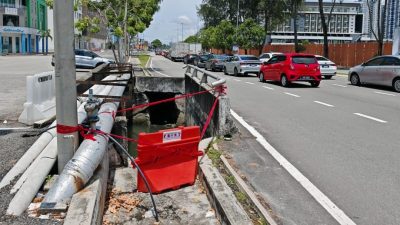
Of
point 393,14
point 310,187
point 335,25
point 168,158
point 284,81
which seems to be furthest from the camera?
point 335,25

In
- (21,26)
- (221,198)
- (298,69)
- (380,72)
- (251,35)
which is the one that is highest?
(21,26)

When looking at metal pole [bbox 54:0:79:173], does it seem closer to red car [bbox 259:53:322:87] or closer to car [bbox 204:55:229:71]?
red car [bbox 259:53:322:87]

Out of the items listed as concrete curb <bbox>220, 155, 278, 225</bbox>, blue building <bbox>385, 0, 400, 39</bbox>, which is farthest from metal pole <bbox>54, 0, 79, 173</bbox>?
blue building <bbox>385, 0, 400, 39</bbox>

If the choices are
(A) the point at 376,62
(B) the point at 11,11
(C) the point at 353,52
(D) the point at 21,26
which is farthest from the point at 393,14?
(D) the point at 21,26

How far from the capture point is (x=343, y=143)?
30.2 feet

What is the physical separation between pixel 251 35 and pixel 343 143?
5659 centimetres

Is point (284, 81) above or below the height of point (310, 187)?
above

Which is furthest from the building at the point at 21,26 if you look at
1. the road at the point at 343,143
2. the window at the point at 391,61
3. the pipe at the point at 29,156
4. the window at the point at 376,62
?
the pipe at the point at 29,156

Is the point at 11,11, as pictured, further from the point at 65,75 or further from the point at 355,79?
the point at 65,75

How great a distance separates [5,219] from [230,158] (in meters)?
3.97

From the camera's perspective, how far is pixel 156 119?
2339 centimetres

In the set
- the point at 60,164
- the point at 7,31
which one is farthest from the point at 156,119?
the point at 7,31

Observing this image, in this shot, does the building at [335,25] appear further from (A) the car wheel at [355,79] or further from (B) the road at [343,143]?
(B) the road at [343,143]

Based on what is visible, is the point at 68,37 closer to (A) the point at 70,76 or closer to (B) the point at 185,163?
(A) the point at 70,76
